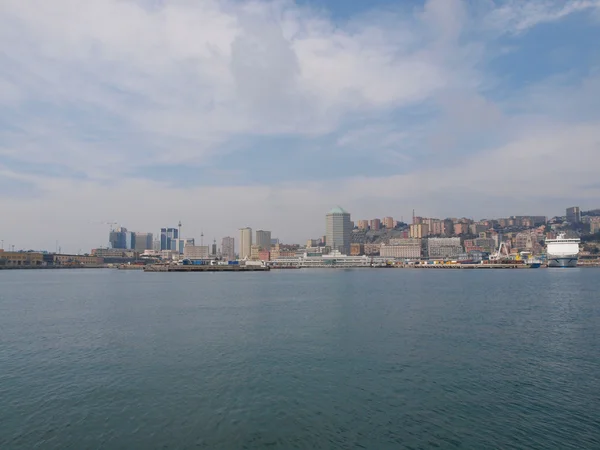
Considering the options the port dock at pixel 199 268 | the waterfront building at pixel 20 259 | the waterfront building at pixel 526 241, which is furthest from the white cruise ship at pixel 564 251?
the waterfront building at pixel 20 259

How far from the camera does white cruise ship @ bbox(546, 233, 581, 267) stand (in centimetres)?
11075

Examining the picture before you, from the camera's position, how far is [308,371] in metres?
14.7

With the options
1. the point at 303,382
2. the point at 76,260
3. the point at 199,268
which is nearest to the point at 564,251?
the point at 199,268

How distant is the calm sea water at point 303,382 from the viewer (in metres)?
9.80

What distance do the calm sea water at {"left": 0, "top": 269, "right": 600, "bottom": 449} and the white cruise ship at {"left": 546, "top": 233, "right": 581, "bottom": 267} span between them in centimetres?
9987

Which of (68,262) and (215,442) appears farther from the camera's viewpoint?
(68,262)

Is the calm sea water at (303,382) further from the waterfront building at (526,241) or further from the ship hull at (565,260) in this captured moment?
the waterfront building at (526,241)

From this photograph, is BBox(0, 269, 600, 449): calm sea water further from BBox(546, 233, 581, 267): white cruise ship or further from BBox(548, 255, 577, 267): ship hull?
BBox(548, 255, 577, 267): ship hull

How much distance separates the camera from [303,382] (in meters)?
13.5

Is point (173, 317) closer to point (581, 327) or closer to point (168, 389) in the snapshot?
point (168, 389)

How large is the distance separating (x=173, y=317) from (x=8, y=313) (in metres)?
12.6

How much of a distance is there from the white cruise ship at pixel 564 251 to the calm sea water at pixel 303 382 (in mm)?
99871

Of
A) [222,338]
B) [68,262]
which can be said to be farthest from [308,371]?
[68,262]

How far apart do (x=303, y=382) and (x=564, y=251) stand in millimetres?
121058
